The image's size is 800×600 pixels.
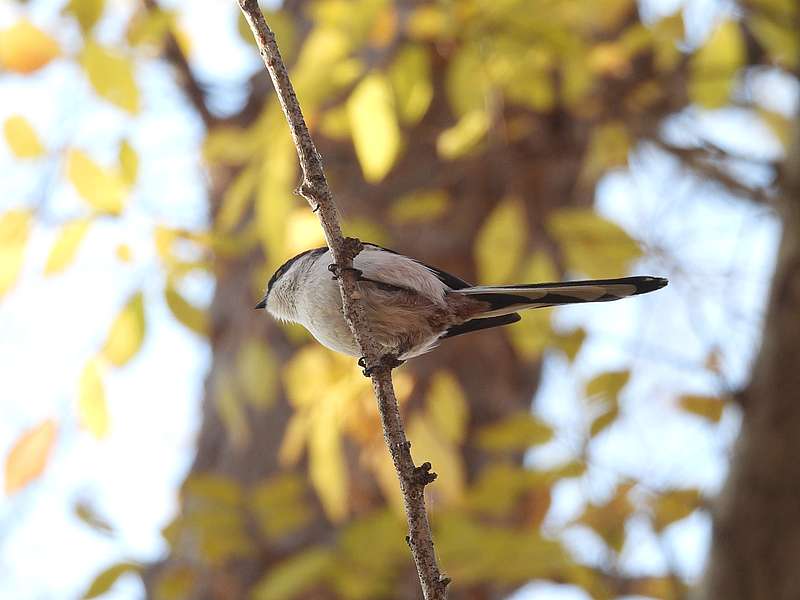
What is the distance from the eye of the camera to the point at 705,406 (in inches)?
155

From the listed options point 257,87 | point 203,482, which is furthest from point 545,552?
point 257,87

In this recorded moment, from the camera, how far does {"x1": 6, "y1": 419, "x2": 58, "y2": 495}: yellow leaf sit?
314 cm

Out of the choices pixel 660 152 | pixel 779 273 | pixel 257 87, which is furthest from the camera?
pixel 257 87

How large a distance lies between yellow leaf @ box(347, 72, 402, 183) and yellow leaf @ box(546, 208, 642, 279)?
0.70 metres

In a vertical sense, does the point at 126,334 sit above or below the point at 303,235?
below

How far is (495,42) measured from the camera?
10.9ft

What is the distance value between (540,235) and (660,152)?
2.33 ft

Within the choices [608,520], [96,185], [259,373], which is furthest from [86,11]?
[608,520]

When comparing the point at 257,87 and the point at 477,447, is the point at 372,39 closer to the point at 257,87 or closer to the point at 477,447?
the point at 257,87

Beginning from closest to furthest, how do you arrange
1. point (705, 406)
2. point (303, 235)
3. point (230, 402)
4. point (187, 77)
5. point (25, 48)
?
point (303, 235) → point (25, 48) → point (230, 402) → point (705, 406) → point (187, 77)

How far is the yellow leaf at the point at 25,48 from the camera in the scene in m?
3.34

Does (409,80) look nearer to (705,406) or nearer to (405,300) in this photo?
(405,300)

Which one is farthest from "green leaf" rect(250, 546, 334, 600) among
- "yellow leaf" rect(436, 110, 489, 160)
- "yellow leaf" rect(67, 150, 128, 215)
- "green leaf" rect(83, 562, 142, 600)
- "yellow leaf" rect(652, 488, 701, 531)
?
"yellow leaf" rect(436, 110, 489, 160)

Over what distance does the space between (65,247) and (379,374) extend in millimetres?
1640
